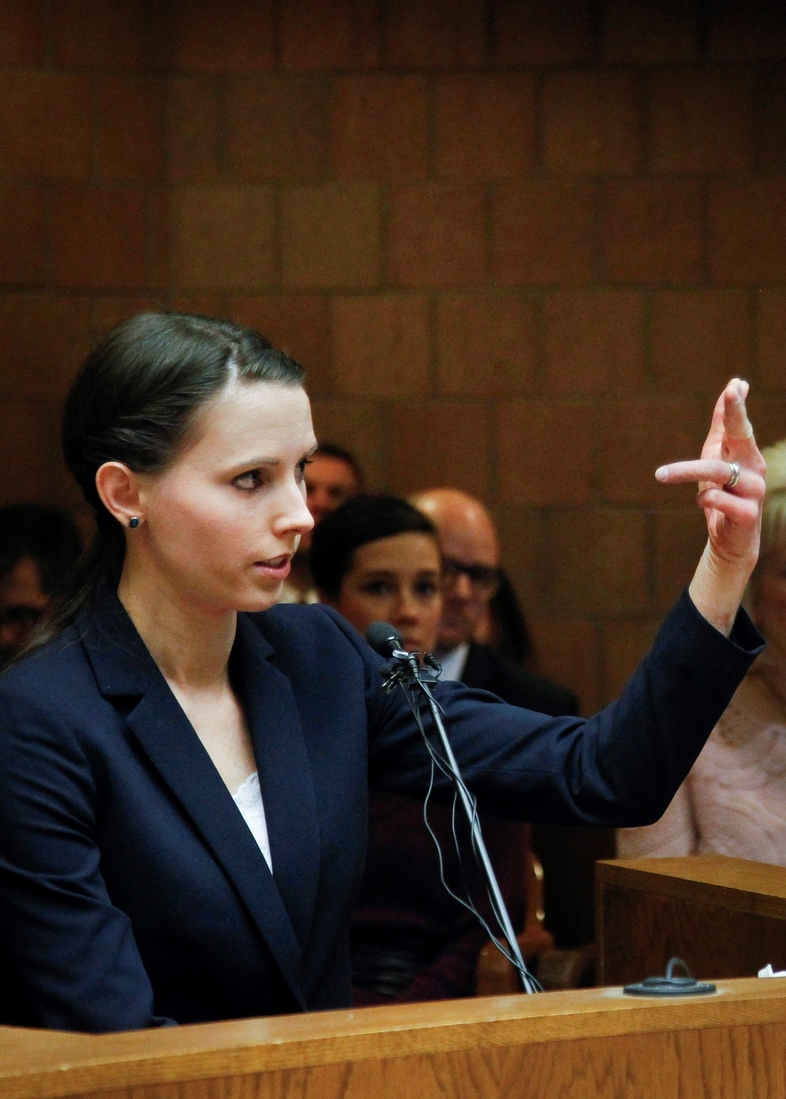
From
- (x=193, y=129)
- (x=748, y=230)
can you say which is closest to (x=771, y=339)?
(x=748, y=230)

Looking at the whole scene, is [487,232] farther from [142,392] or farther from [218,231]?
[142,392]

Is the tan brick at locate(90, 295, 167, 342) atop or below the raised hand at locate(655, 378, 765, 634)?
atop

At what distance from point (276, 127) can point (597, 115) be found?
1030mm

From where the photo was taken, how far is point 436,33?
489 cm

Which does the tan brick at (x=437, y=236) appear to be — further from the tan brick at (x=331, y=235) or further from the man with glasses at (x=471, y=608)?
the man with glasses at (x=471, y=608)

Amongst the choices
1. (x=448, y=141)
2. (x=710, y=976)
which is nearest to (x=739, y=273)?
(x=448, y=141)

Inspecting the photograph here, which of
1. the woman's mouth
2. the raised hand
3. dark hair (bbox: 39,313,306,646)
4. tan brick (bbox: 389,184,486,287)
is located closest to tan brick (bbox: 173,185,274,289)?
tan brick (bbox: 389,184,486,287)

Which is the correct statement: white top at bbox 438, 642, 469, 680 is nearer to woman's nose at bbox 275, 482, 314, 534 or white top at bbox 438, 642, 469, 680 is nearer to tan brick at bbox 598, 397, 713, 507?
tan brick at bbox 598, 397, 713, 507

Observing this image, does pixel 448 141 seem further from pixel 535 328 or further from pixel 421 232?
pixel 535 328

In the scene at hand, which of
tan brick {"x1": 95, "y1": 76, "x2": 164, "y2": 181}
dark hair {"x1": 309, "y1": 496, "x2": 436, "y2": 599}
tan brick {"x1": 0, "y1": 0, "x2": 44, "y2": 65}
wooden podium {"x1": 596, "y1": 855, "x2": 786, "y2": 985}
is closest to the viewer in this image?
wooden podium {"x1": 596, "y1": 855, "x2": 786, "y2": 985}

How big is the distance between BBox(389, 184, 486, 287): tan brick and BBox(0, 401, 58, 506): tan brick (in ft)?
3.96

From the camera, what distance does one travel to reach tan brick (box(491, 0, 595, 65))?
4895mm

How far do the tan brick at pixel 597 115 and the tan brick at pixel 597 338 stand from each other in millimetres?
431

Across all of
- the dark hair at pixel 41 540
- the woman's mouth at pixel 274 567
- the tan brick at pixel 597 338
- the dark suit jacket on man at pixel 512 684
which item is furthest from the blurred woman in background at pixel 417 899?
the tan brick at pixel 597 338
